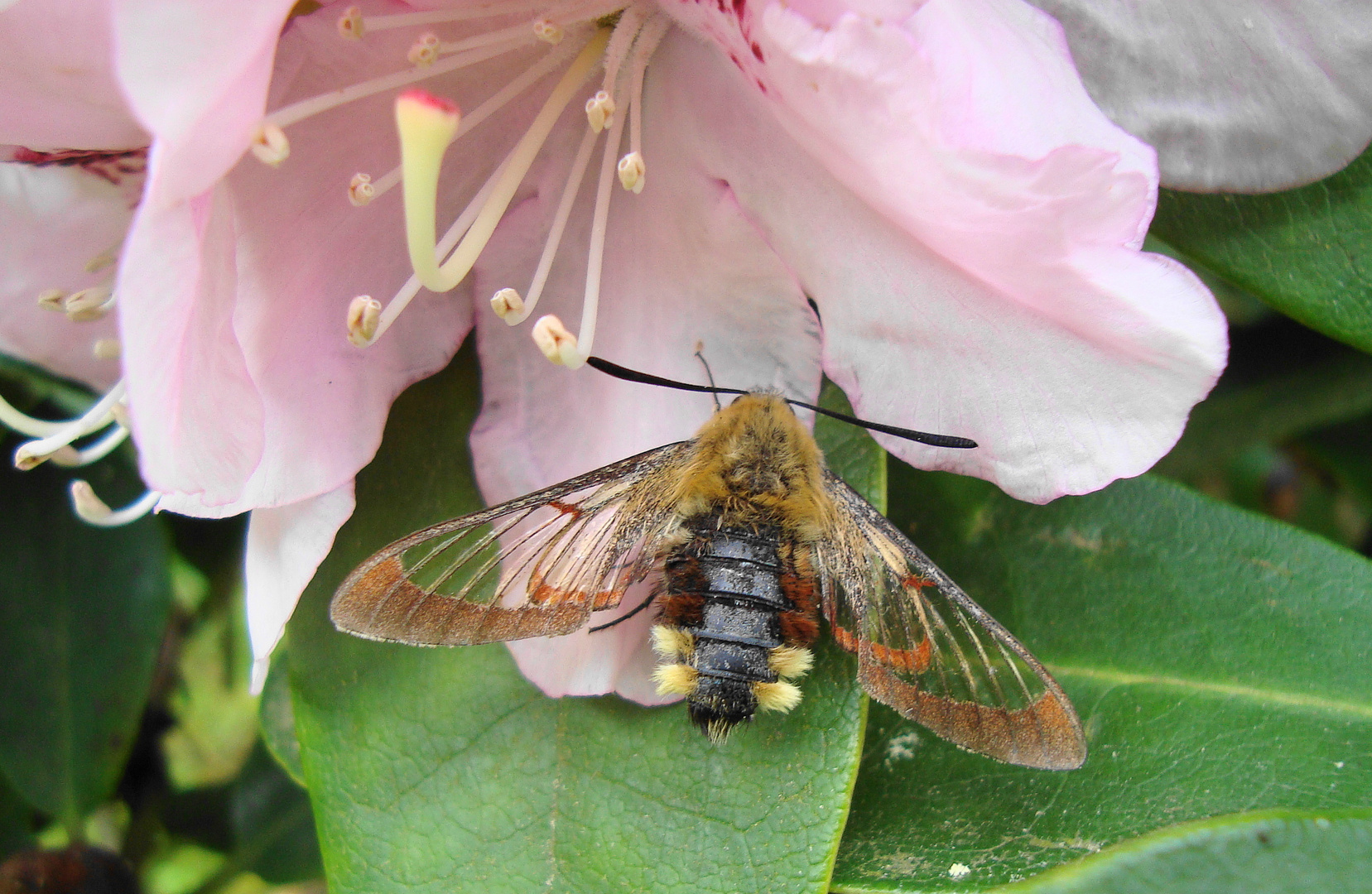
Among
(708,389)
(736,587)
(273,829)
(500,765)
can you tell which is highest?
(708,389)

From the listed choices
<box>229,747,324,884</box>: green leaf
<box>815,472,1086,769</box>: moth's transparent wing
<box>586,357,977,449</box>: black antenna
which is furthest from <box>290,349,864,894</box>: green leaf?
<box>229,747,324,884</box>: green leaf

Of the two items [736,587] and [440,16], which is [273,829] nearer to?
[736,587]

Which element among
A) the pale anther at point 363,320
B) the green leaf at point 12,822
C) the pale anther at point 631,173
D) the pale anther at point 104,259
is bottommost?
the green leaf at point 12,822

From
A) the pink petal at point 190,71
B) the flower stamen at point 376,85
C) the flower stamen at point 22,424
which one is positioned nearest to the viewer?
the pink petal at point 190,71

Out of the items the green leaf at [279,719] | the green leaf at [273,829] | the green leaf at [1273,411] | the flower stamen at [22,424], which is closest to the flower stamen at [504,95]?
the flower stamen at [22,424]

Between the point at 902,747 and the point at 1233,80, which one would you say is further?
the point at 902,747

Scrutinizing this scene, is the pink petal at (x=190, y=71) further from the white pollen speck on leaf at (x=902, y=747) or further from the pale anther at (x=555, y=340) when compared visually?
the white pollen speck on leaf at (x=902, y=747)

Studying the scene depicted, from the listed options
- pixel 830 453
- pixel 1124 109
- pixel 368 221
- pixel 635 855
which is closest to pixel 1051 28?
pixel 1124 109

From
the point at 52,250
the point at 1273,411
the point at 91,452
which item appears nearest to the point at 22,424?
the point at 91,452
